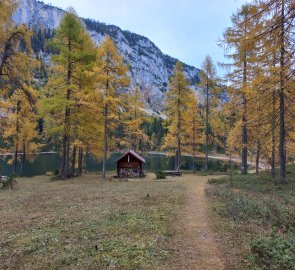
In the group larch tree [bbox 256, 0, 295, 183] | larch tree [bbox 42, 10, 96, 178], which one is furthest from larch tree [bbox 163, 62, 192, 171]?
larch tree [bbox 256, 0, 295, 183]

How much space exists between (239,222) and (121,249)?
4.26 m

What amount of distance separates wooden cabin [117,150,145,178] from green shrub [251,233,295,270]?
2542 cm

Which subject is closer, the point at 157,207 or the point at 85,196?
the point at 157,207

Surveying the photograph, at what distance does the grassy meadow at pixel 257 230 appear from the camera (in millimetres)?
5543

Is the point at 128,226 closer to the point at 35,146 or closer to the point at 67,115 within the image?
the point at 67,115

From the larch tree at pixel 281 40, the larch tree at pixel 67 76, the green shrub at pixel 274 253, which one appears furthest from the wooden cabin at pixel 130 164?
the green shrub at pixel 274 253

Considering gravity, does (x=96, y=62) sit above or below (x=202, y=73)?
below

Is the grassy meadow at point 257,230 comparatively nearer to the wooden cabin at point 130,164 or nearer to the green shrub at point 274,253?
the green shrub at point 274,253

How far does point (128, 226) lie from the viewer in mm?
8484

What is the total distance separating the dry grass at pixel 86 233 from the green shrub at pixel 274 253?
2000 millimetres

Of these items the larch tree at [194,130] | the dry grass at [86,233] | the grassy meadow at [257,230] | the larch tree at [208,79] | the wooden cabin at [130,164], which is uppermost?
the larch tree at [208,79]

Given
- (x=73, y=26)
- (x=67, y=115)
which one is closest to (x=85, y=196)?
(x=67, y=115)

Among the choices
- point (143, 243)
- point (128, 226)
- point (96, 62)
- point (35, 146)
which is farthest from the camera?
point (35, 146)

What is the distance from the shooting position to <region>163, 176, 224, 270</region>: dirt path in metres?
5.95
